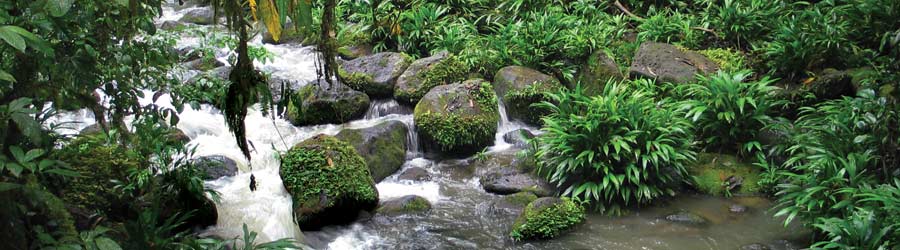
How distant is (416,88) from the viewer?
877cm

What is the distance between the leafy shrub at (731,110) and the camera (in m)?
6.87

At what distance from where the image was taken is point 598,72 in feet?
28.8

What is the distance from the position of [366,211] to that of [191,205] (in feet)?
5.33

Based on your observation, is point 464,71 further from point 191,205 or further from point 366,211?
point 191,205

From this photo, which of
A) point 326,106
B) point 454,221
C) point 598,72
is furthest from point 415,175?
point 598,72

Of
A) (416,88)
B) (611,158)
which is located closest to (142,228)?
(611,158)

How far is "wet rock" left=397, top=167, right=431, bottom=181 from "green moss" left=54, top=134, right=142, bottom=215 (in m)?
2.95

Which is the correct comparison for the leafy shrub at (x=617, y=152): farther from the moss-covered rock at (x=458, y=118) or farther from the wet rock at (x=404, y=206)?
the wet rock at (x=404, y=206)

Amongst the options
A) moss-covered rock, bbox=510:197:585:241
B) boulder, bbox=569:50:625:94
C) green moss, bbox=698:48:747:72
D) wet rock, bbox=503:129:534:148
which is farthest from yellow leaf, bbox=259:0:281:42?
green moss, bbox=698:48:747:72

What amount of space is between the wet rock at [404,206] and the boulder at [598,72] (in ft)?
10.3

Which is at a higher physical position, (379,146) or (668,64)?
(668,64)

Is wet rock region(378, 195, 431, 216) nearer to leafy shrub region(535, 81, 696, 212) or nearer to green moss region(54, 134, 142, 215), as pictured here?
leafy shrub region(535, 81, 696, 212)

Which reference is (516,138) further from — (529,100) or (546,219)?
(546,219)

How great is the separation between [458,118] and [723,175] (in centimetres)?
291
